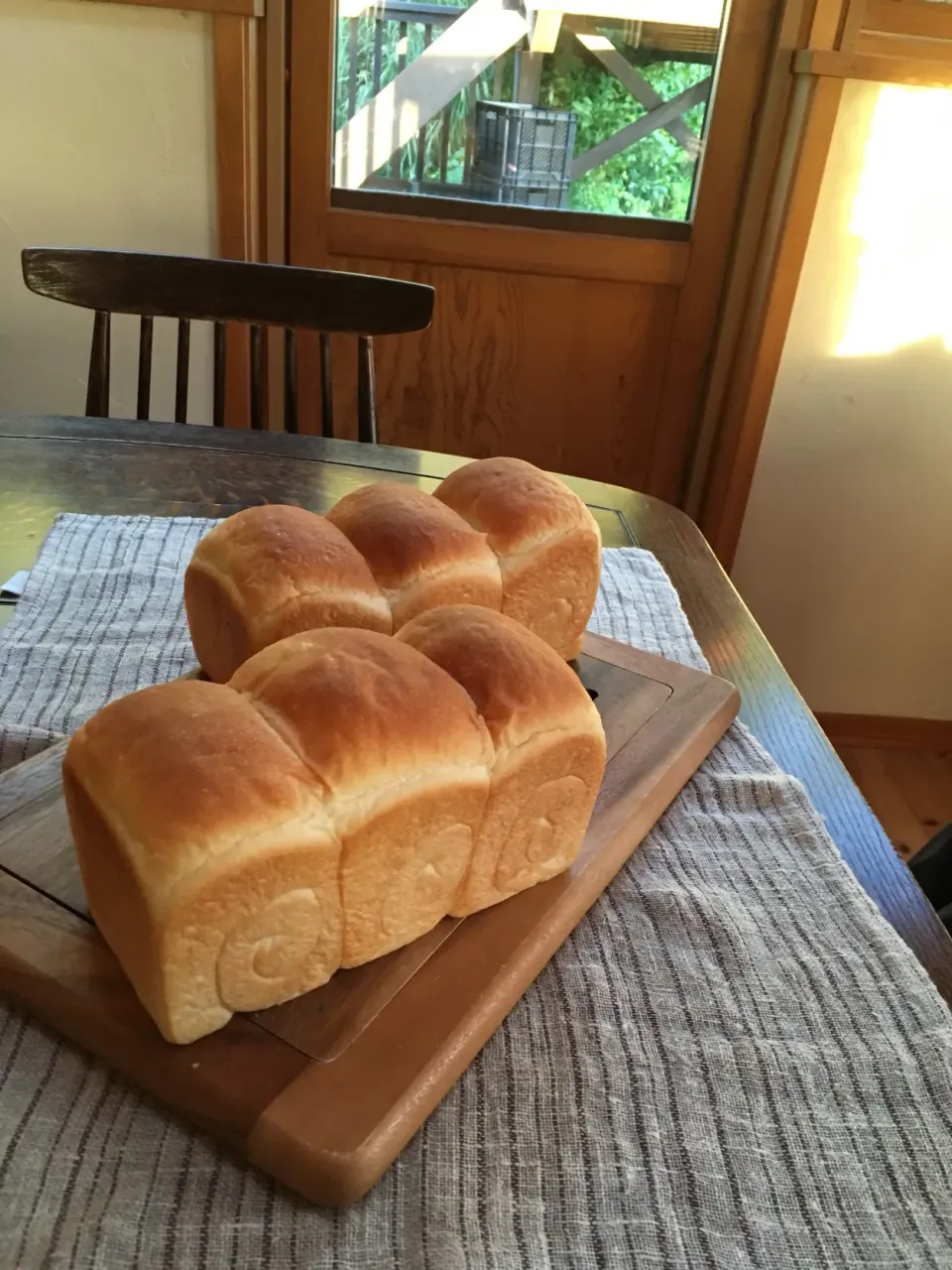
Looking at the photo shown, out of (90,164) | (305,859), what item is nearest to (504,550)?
(305,859)

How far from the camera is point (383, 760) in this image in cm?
48

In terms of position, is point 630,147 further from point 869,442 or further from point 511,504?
point 511,504

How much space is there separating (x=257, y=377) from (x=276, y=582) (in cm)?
89

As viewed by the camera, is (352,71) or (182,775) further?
(352,71)

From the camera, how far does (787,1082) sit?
0.50 m

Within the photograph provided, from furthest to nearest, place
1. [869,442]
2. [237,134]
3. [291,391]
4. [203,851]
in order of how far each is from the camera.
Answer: [869,442], [237,134], [291,391], [203,851]

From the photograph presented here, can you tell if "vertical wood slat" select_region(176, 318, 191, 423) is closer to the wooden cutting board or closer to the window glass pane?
the window glass pane

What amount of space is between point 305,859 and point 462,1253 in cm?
18

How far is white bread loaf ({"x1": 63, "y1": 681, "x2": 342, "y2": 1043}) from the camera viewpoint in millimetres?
437

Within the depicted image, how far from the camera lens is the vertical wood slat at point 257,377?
1382 millimetres

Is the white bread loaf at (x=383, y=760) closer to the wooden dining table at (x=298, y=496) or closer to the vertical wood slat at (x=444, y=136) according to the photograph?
the wooden dining table at (x=298, y=496)

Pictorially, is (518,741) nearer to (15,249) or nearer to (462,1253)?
(462,1253)

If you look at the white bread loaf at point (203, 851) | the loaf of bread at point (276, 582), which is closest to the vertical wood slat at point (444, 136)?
the loaf of bread at point (276, 582)

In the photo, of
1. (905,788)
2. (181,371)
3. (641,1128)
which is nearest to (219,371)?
(181,371)
